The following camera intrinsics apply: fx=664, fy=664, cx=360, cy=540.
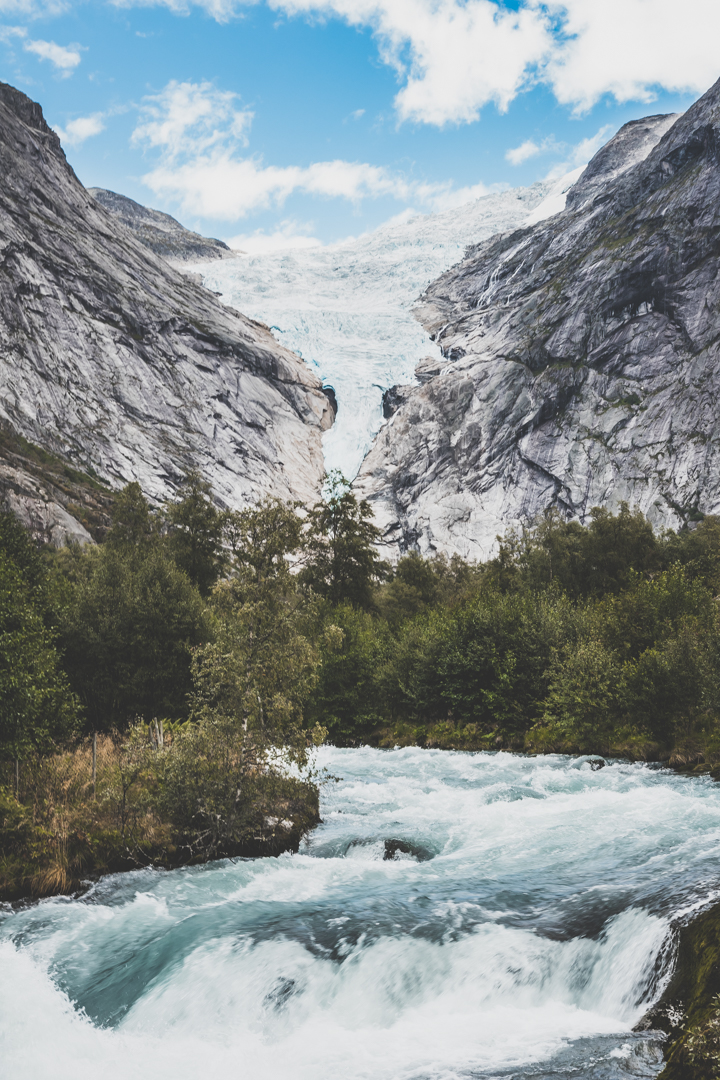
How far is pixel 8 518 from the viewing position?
2969 centimetres

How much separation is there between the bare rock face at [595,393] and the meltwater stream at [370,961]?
107025 mm

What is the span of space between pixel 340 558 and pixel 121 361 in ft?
330

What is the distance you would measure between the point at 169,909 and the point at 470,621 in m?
27.9

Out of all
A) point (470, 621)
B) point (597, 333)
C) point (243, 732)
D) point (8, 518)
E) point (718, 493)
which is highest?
point (597, 333)

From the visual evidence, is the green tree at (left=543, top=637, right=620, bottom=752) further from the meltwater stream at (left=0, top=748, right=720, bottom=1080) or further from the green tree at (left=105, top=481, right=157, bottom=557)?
the green tree at (left=105, top=481, right=157, bottom=557)

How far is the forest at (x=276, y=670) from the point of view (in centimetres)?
1620

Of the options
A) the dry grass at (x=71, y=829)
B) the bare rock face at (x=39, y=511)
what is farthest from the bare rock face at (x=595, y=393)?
the dry grass at (x=71, y=829)

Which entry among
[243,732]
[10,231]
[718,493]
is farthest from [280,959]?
[10,231]

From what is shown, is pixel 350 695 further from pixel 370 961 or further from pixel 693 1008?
pixel 693 1008

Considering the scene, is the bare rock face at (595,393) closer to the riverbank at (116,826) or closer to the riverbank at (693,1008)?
the riverbank at (116,826)

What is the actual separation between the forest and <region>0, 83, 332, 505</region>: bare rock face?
7524cm

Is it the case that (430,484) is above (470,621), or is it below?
above

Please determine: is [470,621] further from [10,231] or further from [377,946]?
[10,231]

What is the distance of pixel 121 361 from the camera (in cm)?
13988
